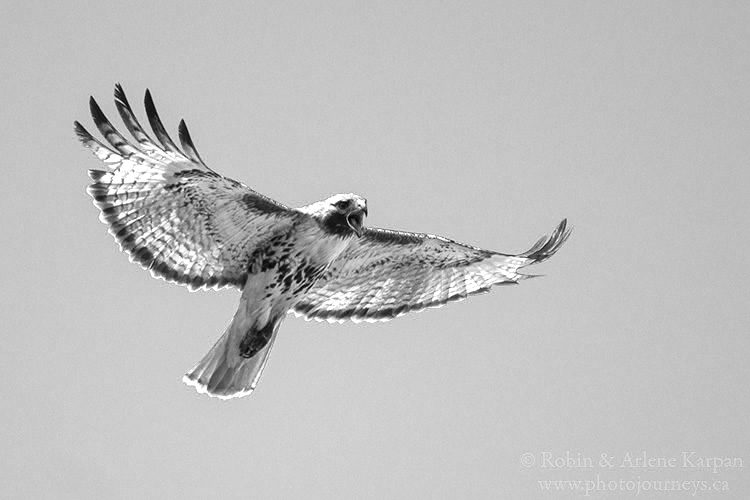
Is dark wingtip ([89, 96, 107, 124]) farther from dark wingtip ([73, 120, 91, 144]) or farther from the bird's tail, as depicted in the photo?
the bird's tail

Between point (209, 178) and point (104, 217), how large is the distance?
0.99m

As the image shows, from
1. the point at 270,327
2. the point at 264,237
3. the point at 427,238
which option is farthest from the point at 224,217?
the point at 427,238

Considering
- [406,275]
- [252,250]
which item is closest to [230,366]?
[252,250]

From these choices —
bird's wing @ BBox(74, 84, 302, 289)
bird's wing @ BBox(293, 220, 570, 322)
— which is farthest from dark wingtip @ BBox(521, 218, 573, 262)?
bird's wing @ BBox(74, 84, 302, 289)

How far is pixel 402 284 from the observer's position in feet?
40.2

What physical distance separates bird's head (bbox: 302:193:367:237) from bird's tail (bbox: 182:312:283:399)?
1.12 meters

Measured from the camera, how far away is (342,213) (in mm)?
10688

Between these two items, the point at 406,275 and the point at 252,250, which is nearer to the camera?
the point at 252,250

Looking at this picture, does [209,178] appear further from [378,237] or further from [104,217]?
[378,237]

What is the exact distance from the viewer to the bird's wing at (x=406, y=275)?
11.9m

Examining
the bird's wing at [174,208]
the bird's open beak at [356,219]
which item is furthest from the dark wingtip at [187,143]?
the bird's open beak at [356,219]

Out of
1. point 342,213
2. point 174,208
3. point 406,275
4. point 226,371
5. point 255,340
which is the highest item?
point 406,275

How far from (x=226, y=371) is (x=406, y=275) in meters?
2.06

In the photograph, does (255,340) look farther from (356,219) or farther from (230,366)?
(356,219)
